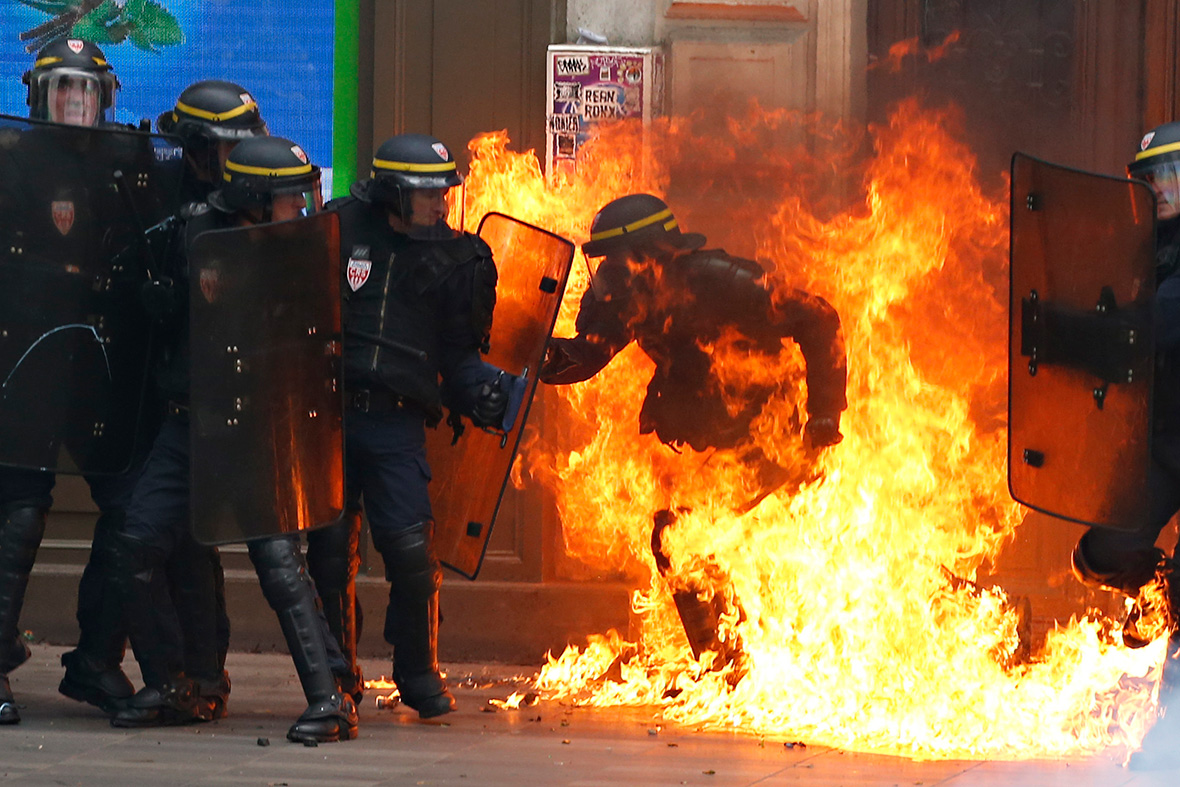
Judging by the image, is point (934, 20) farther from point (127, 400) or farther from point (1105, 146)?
point (127, 400)

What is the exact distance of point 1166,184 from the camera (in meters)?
4.99

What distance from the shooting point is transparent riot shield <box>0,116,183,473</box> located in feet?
17.2

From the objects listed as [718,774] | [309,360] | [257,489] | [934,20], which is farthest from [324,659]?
[934,20]

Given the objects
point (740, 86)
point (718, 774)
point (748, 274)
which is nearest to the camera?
point (718, 774)

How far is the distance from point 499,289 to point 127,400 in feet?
4.32

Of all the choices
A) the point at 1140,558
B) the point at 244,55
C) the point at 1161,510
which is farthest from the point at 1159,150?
the point at 244,55

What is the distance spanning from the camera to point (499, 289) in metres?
5.86

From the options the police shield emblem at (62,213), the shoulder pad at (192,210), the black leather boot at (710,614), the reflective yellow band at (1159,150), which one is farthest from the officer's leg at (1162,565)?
the police shield emblem at (62,213)

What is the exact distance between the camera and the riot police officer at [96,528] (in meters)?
5.41

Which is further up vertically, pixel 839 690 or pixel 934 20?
pixel 934 20

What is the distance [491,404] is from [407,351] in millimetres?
321

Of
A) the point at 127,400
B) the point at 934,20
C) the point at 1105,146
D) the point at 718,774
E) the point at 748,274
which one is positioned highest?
the point at 934,20

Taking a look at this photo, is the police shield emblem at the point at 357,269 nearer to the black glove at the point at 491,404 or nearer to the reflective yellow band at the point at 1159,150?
the black glove at the point at 491,404

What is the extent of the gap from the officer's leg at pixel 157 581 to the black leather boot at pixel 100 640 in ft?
0.59
